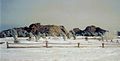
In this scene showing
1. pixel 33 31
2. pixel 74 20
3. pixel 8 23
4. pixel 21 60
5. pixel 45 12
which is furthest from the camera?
pixel 33 31

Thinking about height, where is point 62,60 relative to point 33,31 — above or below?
below

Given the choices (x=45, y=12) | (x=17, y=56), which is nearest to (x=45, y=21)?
(x=45, y=12)

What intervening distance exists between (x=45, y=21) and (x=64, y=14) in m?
0.50

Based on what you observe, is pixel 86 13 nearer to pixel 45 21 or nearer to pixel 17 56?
pixel 45 21

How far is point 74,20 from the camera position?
755 cm

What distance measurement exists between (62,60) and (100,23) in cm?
298

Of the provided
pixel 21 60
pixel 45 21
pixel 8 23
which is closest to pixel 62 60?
pixel 21 60

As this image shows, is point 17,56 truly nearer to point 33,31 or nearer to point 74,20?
point 74,20

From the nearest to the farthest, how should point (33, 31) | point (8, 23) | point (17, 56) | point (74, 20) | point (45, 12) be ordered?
point (17, 56) < point (8, 23) < point (45, 12) < point (74, 20) < point (33, 31)

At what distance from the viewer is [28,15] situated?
684 cm

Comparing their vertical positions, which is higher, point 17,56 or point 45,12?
point 45,12

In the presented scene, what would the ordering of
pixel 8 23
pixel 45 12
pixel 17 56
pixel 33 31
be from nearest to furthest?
pixel 17 56
pixel 8 23
pixel 45 12
pixel 33 31

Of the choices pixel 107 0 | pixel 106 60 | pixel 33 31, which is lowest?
pixel 106 60

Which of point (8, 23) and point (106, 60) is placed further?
point (8, 23)
